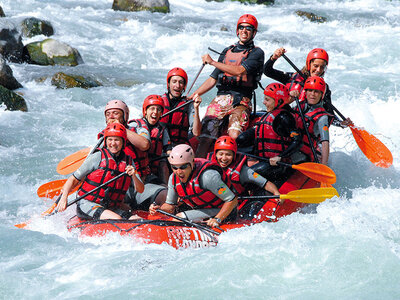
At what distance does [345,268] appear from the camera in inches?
174

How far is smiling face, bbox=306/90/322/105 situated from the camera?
220 inches

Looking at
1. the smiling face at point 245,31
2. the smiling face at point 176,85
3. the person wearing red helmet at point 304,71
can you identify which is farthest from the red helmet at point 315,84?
the smiling face at point 176,85

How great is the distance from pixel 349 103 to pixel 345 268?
6.22m

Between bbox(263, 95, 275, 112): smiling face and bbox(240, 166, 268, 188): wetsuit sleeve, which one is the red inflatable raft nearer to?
bbox(240, 166, 268, 188): wetsuit sleeve

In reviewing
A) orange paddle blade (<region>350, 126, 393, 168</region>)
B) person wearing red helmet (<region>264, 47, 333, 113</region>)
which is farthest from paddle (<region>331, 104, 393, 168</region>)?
person wearing red helmet (<region>264, 47, 333, 113</region>)

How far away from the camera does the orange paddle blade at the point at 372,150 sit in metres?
6.58

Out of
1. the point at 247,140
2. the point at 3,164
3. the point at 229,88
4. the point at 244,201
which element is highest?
the point at 229,88

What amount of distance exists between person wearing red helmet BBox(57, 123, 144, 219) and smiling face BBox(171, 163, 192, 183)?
0.40m

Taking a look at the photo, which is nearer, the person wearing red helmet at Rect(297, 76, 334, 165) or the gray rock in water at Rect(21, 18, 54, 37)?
the person wearing red helmet at Rect(297, 76, 334, 165)

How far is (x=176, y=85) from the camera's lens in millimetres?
5512

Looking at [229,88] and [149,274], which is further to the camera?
[229,88]

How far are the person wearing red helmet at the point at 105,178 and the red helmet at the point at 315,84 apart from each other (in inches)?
77.4

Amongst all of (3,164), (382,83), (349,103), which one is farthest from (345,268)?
(382,83)

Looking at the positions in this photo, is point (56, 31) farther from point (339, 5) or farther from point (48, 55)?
point (339, 5)
